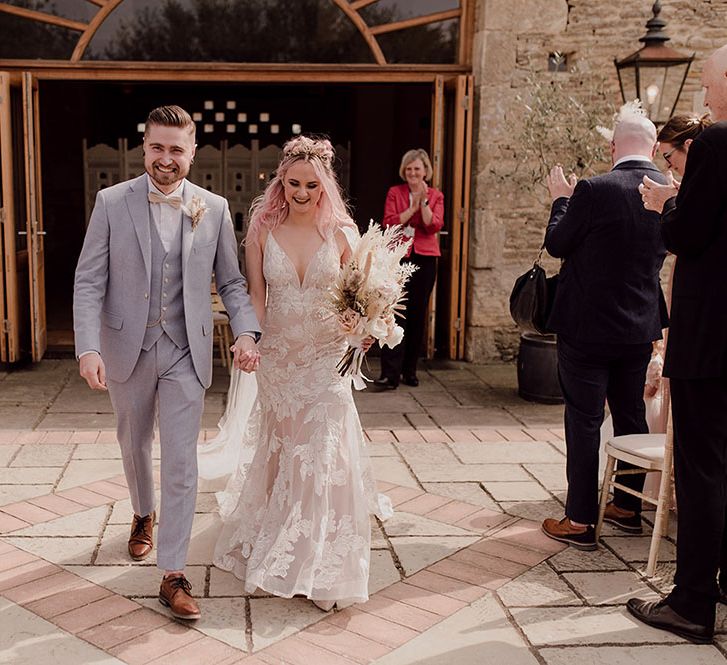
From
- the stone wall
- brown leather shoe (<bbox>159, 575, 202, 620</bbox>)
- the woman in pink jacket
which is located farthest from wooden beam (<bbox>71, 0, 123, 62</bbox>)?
brown leather shoe (<bbox>159, 575, 202, 620</bbox>)

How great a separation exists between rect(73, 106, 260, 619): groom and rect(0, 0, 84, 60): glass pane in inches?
194

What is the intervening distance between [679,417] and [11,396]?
16.5ft

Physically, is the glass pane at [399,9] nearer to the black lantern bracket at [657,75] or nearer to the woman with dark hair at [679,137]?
the black lantern bracket at [657,75]

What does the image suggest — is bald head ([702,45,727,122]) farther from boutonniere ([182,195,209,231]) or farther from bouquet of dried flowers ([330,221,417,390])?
boutonniere ([182,195,209,231])

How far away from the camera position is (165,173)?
10.7 ft

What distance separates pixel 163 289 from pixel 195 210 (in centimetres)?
31

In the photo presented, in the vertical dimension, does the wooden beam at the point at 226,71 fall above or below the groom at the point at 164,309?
above

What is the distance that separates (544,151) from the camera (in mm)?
7105

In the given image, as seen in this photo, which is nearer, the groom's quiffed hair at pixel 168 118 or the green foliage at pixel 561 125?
the groom's quiffed hair at pixel 168 118

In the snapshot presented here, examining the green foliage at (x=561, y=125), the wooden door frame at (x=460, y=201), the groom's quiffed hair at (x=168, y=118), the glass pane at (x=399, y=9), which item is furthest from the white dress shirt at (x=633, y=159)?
the glass pane at (x=399, y=9)

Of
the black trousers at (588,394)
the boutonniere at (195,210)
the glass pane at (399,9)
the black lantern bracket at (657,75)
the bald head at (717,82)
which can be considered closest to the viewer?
the bald head at (717,82)

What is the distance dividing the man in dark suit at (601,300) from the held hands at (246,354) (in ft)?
4.73

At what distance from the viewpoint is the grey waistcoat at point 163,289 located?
10.7 feet

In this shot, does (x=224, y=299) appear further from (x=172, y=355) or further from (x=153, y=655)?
(x=153, y=655)
